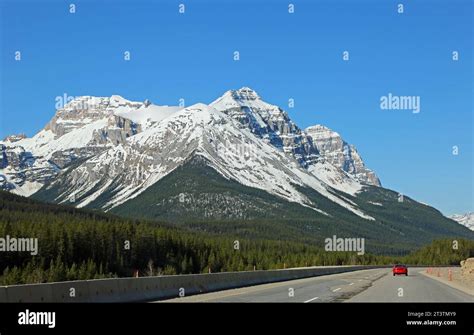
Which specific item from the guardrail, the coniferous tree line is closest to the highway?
the guardrail

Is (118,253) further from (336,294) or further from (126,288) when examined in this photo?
(126,288)

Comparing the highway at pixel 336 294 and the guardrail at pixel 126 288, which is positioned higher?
the guardrail at pixel 126 288

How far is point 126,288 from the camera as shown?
28.5 meters

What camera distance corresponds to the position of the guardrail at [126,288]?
69.0ft

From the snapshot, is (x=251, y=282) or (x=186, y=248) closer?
(x=251, y=282)

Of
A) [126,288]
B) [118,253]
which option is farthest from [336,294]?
[118,253]

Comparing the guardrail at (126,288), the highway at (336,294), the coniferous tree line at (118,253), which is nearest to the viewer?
the guardrail at (126,288)

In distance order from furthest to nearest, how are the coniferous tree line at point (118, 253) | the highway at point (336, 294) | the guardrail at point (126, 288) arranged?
1. the coniferous tree line at point (118, 253)
2. the highway at point (336, 294)
3. the guardrail at point (126, 288)

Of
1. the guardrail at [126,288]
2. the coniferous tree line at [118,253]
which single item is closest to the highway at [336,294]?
the guardrail at [126,288]

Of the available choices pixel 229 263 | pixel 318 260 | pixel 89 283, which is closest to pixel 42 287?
pixel 89 283

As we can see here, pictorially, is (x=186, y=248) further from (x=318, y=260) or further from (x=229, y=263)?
(x=318, y=260)

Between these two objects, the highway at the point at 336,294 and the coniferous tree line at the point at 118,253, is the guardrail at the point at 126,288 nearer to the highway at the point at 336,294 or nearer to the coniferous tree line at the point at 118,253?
the highway at the point at 336,294
